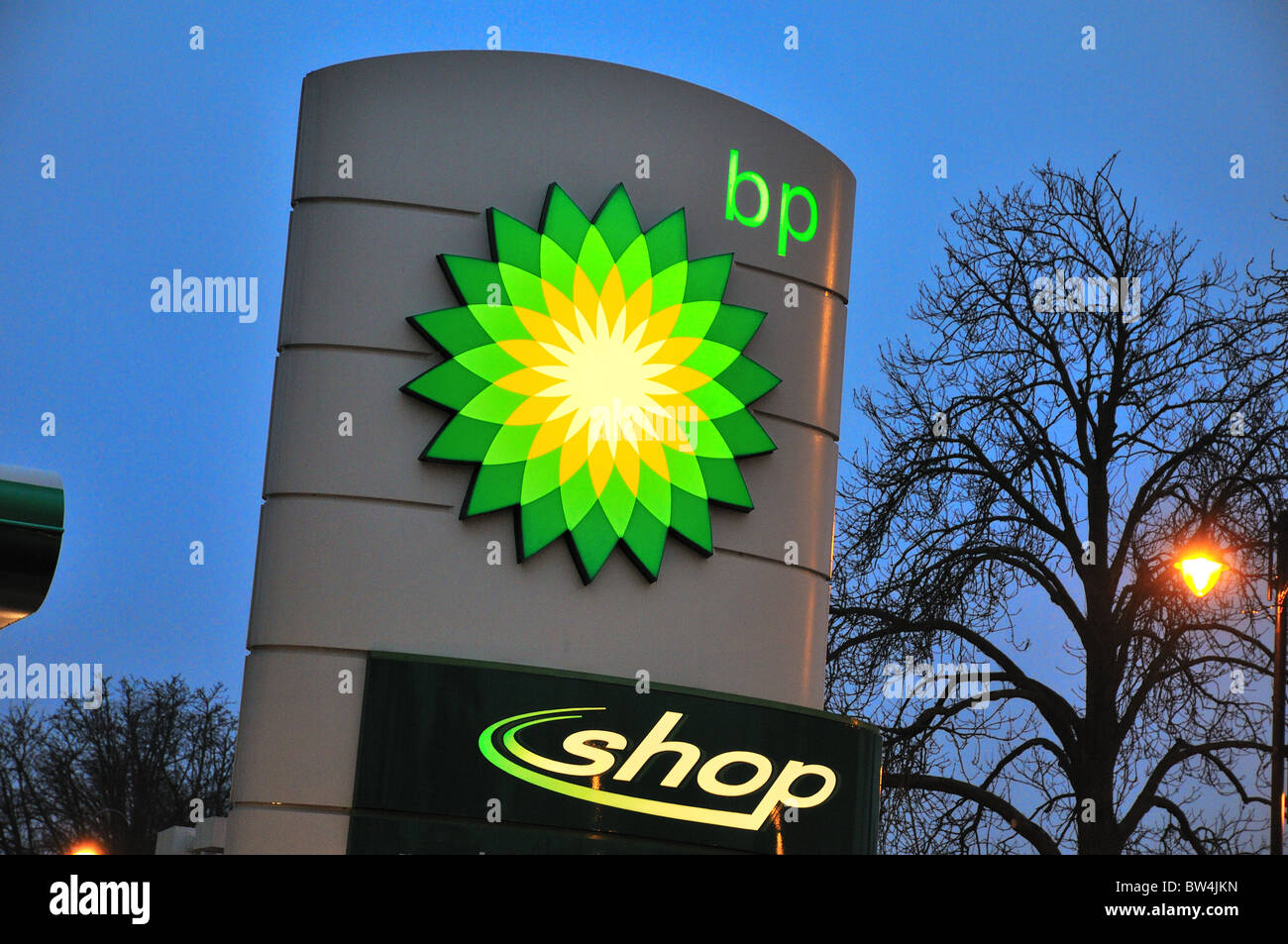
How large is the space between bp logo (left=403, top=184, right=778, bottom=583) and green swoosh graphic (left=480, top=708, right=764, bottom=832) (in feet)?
3.53

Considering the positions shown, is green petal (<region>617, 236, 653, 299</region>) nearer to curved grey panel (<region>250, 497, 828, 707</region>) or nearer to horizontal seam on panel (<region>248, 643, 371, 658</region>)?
curved grey panel (<region>250, 497, 828, 707</region>)

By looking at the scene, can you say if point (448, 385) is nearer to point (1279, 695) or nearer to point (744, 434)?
point (744, 434)

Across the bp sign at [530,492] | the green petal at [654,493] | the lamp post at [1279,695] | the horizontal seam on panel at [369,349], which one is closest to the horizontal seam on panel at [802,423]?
the bp sign at [530,492]

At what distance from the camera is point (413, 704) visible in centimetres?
901

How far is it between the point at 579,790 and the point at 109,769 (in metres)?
29.1

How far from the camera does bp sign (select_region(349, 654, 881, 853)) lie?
351 inches

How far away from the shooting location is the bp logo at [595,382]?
947cm

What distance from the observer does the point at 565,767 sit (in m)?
9.09

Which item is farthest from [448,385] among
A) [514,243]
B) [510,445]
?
[514,243]

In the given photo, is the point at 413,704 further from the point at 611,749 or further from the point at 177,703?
the point at 177,703

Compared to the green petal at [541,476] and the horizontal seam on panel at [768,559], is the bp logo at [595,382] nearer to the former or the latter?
the green petal at [541,476]

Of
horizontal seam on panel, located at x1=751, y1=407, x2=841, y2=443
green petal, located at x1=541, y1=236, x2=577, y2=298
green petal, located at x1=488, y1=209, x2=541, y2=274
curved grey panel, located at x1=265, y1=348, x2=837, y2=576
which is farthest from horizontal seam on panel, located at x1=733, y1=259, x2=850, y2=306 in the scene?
curved grey panel, located at x1=265, y1=348, x2=837, y2=576

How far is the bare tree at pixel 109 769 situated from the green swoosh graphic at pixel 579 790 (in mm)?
27666
